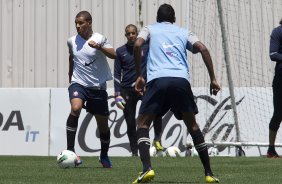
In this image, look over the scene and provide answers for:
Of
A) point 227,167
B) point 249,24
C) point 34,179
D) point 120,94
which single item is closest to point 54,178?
point 34,179

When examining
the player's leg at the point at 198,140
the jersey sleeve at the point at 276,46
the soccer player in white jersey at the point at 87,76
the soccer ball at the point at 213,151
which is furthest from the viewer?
the soccer ball at the point at 213,151

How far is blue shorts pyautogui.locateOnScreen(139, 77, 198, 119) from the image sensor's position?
1180 centimetres

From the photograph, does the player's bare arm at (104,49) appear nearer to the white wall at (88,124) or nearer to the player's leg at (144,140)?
the player's leg at (144,140)

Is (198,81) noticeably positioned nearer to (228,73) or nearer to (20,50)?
(228,73)

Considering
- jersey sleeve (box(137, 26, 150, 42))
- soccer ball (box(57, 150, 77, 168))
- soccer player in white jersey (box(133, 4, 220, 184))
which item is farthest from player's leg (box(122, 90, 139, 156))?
jersey sleeve (box(137, 26, 150, 42))

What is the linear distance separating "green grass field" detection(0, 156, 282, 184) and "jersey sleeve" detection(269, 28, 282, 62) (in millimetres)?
1734

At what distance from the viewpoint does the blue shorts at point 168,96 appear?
38.7 ft

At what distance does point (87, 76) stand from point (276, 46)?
12.7ft

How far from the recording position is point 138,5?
23.9 m

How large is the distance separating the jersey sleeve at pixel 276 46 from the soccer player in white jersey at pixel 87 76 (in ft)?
11.2

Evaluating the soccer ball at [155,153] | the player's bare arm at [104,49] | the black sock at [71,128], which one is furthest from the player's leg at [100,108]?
the soccer ball at [155,153]

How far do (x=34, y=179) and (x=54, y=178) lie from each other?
10.2 inches

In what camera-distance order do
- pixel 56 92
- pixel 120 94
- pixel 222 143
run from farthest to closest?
pixel 56 92 → pixel 222 143 → pixel 120 94

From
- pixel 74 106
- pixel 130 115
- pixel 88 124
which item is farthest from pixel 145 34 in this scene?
pixel 88 124
